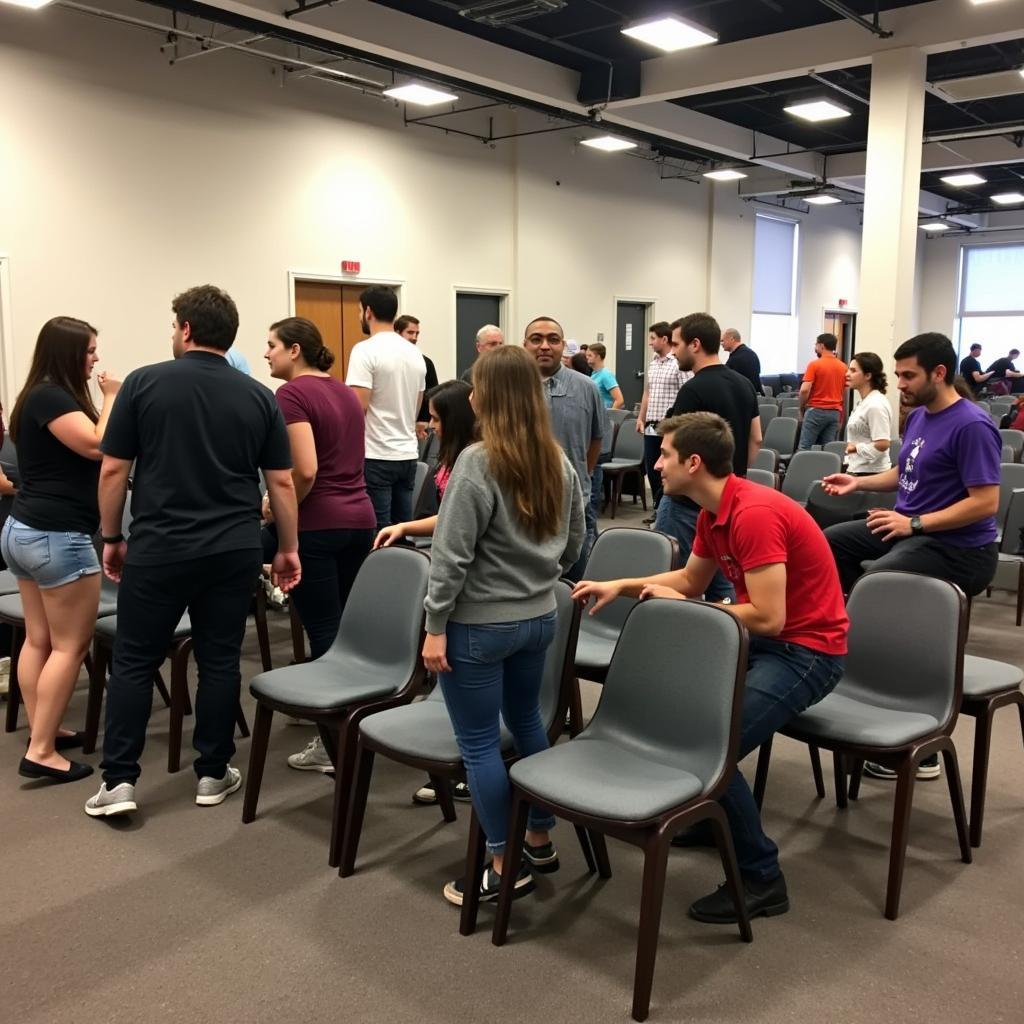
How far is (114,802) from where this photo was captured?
2.81 metres

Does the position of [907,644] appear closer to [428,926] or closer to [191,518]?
[428,926]

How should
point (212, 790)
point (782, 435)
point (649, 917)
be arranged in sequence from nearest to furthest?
point (649, 917), point (212, 790), point (782, 435)

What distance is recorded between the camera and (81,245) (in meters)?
7.11

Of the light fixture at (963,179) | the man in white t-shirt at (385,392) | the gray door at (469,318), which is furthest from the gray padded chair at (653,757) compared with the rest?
the light fixture at (963,179)

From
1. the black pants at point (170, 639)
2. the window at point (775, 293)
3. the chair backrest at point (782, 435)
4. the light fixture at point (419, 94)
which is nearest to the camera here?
the black pants at point (170, 639)

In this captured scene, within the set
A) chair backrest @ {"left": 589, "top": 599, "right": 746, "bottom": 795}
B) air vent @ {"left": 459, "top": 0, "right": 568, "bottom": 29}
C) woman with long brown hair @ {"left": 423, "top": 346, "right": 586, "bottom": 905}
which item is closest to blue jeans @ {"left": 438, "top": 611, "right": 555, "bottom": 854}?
woman with long brown hair @ {"left": 423, "top": 346, "right": 586, "bottom": 905}

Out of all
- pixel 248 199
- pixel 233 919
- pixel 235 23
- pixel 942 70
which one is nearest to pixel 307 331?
pixel 233 919

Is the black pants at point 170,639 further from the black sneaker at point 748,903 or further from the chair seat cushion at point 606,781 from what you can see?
the black sneaker at point 748,903

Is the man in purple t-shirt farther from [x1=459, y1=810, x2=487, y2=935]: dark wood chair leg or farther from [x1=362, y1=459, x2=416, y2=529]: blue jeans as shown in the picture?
[x1=362, y1=459, x2=416, y2=529]: blue jeans

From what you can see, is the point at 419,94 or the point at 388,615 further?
the point at 419,94

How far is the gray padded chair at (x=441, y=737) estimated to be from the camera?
7.52ft

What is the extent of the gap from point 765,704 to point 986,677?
874mm

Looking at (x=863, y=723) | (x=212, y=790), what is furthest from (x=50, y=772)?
(x=863, y=723)

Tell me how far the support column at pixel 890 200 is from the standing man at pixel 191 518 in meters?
6.09
